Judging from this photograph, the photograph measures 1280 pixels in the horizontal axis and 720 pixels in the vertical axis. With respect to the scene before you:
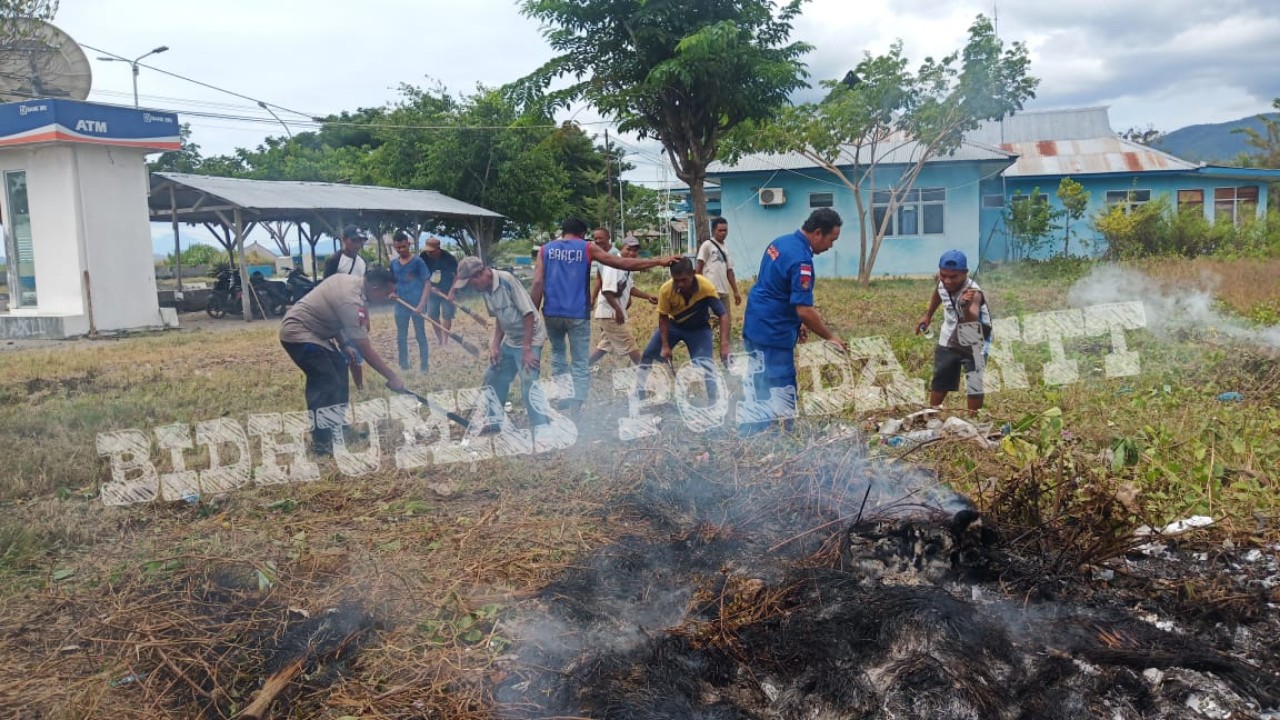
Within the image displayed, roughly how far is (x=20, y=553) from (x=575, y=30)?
9664 millimetres

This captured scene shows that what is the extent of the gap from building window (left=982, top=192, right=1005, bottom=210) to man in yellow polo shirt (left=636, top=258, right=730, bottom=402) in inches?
763

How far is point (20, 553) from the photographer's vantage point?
169 inches

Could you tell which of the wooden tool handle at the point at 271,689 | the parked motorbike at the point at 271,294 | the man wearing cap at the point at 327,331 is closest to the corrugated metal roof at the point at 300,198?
the parked motorbike at the point at 271,294

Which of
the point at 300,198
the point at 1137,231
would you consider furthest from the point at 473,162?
the point at 1137,231

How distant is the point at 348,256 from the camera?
8.52 m

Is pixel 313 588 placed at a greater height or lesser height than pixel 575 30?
lesser

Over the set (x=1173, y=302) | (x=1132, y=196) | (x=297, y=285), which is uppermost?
(x=1132, y=196)

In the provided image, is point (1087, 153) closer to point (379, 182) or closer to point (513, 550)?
point (379, 182)

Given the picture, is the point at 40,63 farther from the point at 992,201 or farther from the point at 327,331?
the point at 992,201

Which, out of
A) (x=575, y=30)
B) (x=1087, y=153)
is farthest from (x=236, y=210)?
(x=1087, y=153)

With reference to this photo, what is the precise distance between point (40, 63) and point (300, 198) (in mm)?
4757

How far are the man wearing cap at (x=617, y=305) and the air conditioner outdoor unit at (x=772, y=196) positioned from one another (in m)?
14.3

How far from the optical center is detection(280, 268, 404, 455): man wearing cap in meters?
6.01

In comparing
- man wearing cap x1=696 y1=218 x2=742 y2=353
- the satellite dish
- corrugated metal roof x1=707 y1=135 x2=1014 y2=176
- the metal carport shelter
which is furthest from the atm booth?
corrugated metal roof x1=707 y1=135 x2=1014 y2=176
